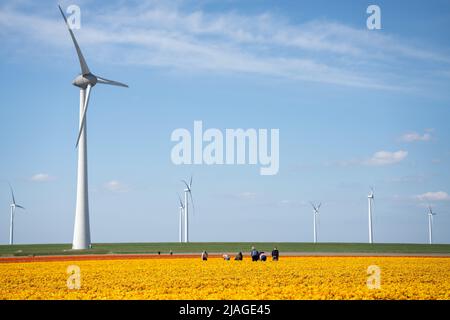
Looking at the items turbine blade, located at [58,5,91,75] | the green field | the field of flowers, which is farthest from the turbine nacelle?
the field of flowers

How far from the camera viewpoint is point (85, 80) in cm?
8325

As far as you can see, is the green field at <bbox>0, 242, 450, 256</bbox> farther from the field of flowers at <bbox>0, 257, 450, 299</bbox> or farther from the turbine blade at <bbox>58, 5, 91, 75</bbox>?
the field of flowers at <bbox>0, 257, 450, 299</bbox>

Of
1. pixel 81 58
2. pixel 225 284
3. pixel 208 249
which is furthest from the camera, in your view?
pixel 208 249

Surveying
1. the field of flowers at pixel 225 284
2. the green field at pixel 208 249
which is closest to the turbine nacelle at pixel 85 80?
the green field at pixel 208 249

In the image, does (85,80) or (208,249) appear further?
(208,249)

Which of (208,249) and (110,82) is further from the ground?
(110,82)

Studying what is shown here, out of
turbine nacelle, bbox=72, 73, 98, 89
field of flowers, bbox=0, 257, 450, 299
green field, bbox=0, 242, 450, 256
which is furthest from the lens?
turbine nacelle, bbox=72, 73, 98, 89

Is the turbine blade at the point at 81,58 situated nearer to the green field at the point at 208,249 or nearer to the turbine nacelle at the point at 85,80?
the turbine nacelle at the point at 85,80

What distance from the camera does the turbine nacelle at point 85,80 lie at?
83.2m

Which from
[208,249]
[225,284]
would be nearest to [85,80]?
[208,249]

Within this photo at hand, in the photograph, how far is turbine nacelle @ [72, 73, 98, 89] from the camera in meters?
83.2

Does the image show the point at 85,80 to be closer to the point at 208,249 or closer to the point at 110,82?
the point at 110,82
